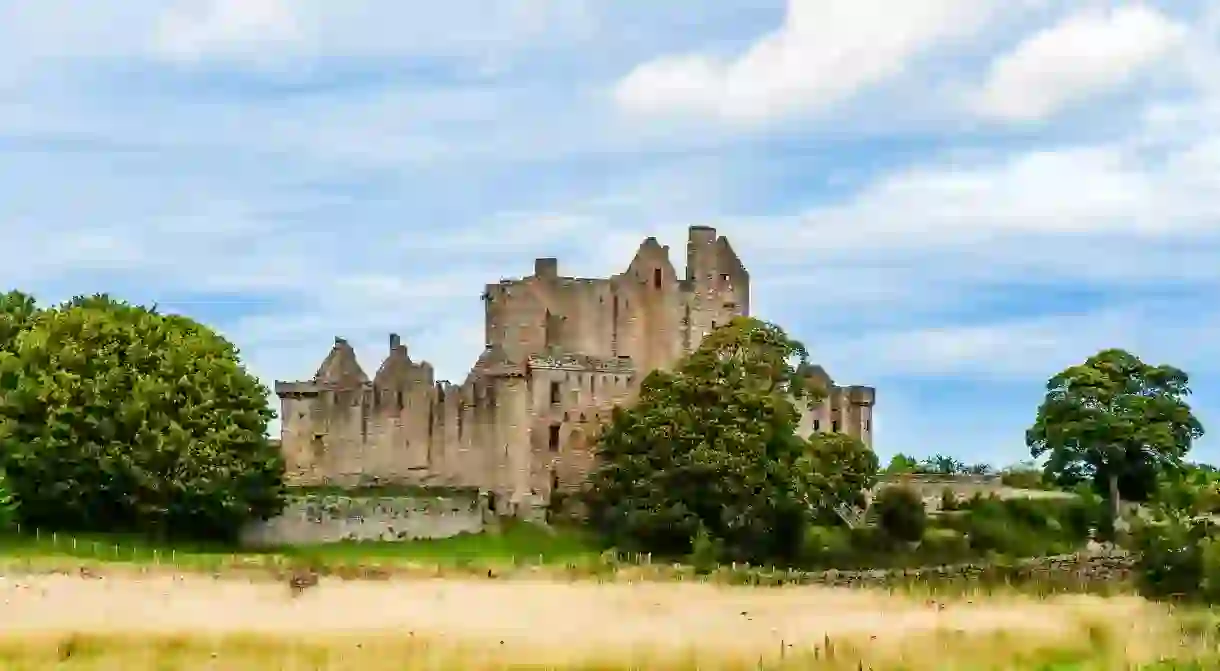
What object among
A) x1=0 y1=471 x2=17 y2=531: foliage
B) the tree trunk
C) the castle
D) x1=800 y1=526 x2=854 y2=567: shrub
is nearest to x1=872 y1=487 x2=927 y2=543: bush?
x1=800 y1=526 x2=854 y2=567: shrub

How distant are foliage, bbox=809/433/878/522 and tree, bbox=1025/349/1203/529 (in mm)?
11554

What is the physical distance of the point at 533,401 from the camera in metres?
73.9

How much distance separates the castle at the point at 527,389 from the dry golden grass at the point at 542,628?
19724 mm

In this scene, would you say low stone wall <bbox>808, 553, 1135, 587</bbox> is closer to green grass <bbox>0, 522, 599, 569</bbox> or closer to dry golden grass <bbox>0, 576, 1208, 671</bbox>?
dry golden grass <bbox>0, 576, 1208, 671</bbox>

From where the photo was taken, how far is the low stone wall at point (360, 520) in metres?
66.1

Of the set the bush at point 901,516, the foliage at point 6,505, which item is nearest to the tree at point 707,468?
the bush at point 901,516

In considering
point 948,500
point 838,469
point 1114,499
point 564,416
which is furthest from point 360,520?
point 1114,499

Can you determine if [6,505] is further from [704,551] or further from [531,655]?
[531,655]

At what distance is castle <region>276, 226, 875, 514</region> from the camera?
7388cm

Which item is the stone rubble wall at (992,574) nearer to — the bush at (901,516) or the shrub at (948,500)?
the bush at (901,516)

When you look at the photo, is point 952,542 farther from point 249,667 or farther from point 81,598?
point 249,667

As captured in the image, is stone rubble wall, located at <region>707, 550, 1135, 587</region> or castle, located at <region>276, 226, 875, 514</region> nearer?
stone rubble wall, located at <region>707, 550, 1135, 587</region>

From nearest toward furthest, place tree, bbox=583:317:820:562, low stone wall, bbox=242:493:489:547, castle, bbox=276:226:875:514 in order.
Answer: low stone wall, bbox=242:493:489:547
tree, bbox=583:317:820:562
castle, bbox=276:226:875:514

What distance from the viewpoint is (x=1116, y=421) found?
82.5 metres
